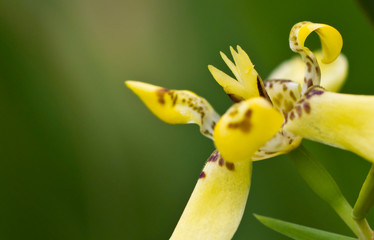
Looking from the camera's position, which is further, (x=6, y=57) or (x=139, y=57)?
(x=139, y=57)

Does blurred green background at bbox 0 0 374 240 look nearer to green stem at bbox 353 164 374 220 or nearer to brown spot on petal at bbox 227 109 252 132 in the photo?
green stem at bbox 353 164 374 220

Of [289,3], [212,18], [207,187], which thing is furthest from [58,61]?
[207,187]

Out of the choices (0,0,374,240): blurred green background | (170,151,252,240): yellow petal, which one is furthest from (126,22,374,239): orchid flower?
(0,0,374,240): blurred green background

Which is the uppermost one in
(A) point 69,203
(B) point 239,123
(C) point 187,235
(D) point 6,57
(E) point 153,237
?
(D) point 6,57

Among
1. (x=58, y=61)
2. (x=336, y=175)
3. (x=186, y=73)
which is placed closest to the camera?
(x=336, y=175)

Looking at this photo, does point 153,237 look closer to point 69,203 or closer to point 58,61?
point 69,203

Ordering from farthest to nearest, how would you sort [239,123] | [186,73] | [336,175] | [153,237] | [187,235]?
[186,73], [153,237], [336,175], [187,235], [239,123]

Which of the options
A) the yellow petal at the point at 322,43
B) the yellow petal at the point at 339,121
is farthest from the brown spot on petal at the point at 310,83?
the yellow petal at the point at 339,121
